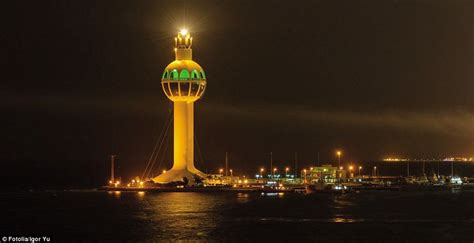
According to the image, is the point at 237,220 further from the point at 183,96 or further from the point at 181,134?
the point at 181,134

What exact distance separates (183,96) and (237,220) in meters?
47.9

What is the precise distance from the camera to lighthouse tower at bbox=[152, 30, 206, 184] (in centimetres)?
10762

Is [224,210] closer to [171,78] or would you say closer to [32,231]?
[32,231]

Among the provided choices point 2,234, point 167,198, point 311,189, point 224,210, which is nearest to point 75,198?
point 167,198

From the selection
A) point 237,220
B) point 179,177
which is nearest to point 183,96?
point 179,177

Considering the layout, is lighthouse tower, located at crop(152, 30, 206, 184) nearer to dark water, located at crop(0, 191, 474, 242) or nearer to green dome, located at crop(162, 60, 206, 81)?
green dome, located at crop(162, 60, 206, 81)

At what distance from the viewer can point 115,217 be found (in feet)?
213

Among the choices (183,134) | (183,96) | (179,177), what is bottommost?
(179,177)

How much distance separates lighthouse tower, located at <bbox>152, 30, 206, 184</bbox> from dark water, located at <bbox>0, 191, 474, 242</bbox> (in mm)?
22088

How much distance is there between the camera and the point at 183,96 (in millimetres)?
108062

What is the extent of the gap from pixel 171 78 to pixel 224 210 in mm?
39107

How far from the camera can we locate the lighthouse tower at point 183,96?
107625mm

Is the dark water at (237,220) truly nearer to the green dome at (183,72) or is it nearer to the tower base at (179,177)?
the tower base at (179,177)

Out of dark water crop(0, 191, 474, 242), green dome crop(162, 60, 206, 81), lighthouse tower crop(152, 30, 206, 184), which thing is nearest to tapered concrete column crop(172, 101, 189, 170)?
lighthouse tower crop(152, 30, 206, 184)
